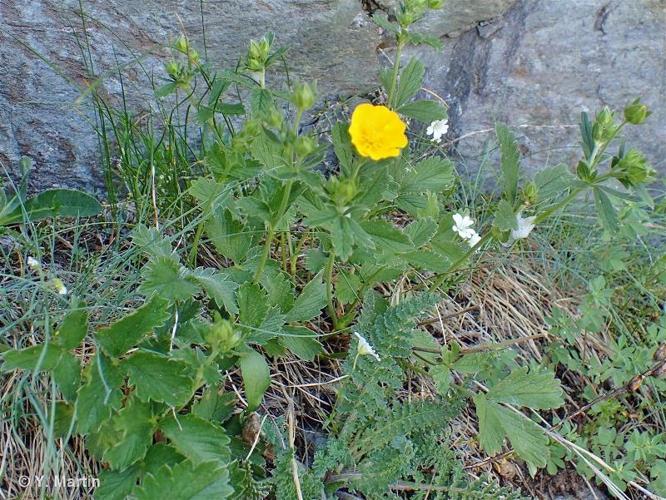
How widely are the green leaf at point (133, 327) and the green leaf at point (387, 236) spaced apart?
1.38 ft

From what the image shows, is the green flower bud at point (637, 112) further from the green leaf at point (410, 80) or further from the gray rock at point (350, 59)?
the gray rock at point (350, 59)

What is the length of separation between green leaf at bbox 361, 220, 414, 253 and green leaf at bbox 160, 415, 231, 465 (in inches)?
18.2

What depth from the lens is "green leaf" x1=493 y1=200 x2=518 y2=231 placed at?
1.45 meters

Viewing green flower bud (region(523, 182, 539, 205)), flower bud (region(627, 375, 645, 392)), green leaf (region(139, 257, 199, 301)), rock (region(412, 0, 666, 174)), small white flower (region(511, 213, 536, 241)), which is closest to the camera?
green leaf (region(139, 257, 199, 301))

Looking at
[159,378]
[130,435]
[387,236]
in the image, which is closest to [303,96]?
[387,236]

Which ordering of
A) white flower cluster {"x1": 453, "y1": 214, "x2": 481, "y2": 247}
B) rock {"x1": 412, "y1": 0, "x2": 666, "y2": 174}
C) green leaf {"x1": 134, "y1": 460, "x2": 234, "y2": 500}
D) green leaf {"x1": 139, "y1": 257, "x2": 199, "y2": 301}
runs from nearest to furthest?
green leaf {"x1": 134, "y1": 460, "x2": 234, "y2": 500}, green leaf {"x1": 139, "y1": 257, "x2": 199, "y2": 301}, white flower cluster {"x1": 453, "y1": 214, "x2": 481, "y2": 247}, rock {"x1": 412, "y1": 0, "x2": 666, "y2": 174}

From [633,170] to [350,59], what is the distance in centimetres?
103

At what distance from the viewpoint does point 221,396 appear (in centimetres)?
139

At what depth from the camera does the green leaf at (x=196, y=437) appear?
121 centimetres

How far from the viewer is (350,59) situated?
7.02ft

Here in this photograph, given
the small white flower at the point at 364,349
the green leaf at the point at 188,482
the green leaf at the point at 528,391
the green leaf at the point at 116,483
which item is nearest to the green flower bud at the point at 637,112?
the green leaf at the point at 528,391

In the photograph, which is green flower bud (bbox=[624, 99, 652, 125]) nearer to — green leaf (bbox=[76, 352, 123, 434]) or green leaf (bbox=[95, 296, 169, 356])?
green leaf (bbox=[95, 296, 169, 356])

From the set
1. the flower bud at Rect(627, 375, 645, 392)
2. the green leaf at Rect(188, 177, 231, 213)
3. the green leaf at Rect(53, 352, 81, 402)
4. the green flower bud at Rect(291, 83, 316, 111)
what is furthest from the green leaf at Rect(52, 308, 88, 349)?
the flower bud at Rect(627, 375, 645, 392)

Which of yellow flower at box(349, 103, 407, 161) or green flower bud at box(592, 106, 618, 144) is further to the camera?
green flower bud at box(592, 106, 618, 144)
